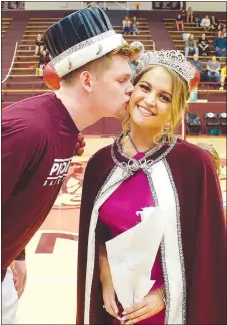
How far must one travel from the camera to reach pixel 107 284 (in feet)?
4.91

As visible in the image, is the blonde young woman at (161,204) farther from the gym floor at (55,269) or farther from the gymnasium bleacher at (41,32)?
the gymnasium bleacher at (41,32)

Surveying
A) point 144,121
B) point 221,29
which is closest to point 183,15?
point 221,29

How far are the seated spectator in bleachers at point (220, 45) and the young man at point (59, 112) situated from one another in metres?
8.57

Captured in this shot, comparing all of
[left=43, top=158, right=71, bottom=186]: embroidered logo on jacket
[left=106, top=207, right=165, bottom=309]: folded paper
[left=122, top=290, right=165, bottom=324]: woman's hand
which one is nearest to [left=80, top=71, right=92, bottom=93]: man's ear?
[left=43, top=158, right=71, bottom=186]: embroidered logo on jacket

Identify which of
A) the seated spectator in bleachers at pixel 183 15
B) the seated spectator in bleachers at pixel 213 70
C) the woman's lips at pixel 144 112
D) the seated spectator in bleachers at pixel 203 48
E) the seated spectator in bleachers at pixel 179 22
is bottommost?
the seated spectator in bleachers at pixel 213 70

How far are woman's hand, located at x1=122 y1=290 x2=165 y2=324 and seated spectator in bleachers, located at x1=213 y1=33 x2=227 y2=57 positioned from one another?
27.6 feet

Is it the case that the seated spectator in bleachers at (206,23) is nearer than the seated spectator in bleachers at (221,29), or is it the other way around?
the seated spectator in bleachers at (221,29)

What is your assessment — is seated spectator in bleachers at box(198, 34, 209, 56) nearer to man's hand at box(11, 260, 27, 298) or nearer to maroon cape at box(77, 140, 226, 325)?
maroon cape at box(77, 140, 226, 325)

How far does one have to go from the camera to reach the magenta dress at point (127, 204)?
1.34 meters

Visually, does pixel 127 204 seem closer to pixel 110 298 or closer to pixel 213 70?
pixel 110 298

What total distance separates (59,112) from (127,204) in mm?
402

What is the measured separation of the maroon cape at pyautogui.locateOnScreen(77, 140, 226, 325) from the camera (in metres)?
1.37

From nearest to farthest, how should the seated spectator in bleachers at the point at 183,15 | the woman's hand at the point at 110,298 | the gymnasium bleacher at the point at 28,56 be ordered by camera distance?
1. the woman's hand at the point at 110,298
2. the gymnasium bleacher at the point at 28,56
3. the seated spectator in bleachers at the point at 183,15

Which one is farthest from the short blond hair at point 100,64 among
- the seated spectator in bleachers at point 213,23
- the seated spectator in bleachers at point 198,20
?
the seated spectator in bleachers at point 198,20
